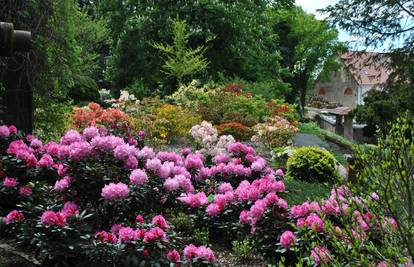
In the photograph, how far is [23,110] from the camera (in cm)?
617

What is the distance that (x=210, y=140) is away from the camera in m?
8.17

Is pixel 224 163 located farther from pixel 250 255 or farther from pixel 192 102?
pixel 192 102

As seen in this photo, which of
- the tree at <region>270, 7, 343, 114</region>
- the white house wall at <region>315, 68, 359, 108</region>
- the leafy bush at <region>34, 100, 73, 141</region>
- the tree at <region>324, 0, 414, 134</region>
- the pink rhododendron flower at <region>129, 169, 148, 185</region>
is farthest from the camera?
the white house wall at <region>315, 68, 359, 108</region>

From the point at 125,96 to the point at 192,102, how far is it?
2.19 metres

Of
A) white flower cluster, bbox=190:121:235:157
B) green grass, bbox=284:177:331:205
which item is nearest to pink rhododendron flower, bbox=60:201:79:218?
green grass, bbox=284:177:331:205

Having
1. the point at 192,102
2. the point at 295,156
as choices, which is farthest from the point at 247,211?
the point at 192,102

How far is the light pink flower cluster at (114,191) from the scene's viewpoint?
145 inches

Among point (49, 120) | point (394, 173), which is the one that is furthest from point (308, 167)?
point (394, 173)

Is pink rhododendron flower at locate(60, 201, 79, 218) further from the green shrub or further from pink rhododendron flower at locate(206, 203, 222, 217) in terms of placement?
the green shrub

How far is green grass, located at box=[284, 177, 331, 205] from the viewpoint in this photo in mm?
6477

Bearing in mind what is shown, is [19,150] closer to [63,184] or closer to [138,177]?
[63,184]

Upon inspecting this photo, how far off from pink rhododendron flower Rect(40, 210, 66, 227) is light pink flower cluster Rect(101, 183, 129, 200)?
0.33 meters

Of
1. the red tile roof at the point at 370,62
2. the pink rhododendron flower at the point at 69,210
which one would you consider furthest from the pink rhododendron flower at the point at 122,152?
the red tile roof at the point at 370,62

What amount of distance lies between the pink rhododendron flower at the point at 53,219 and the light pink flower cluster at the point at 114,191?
33cm
